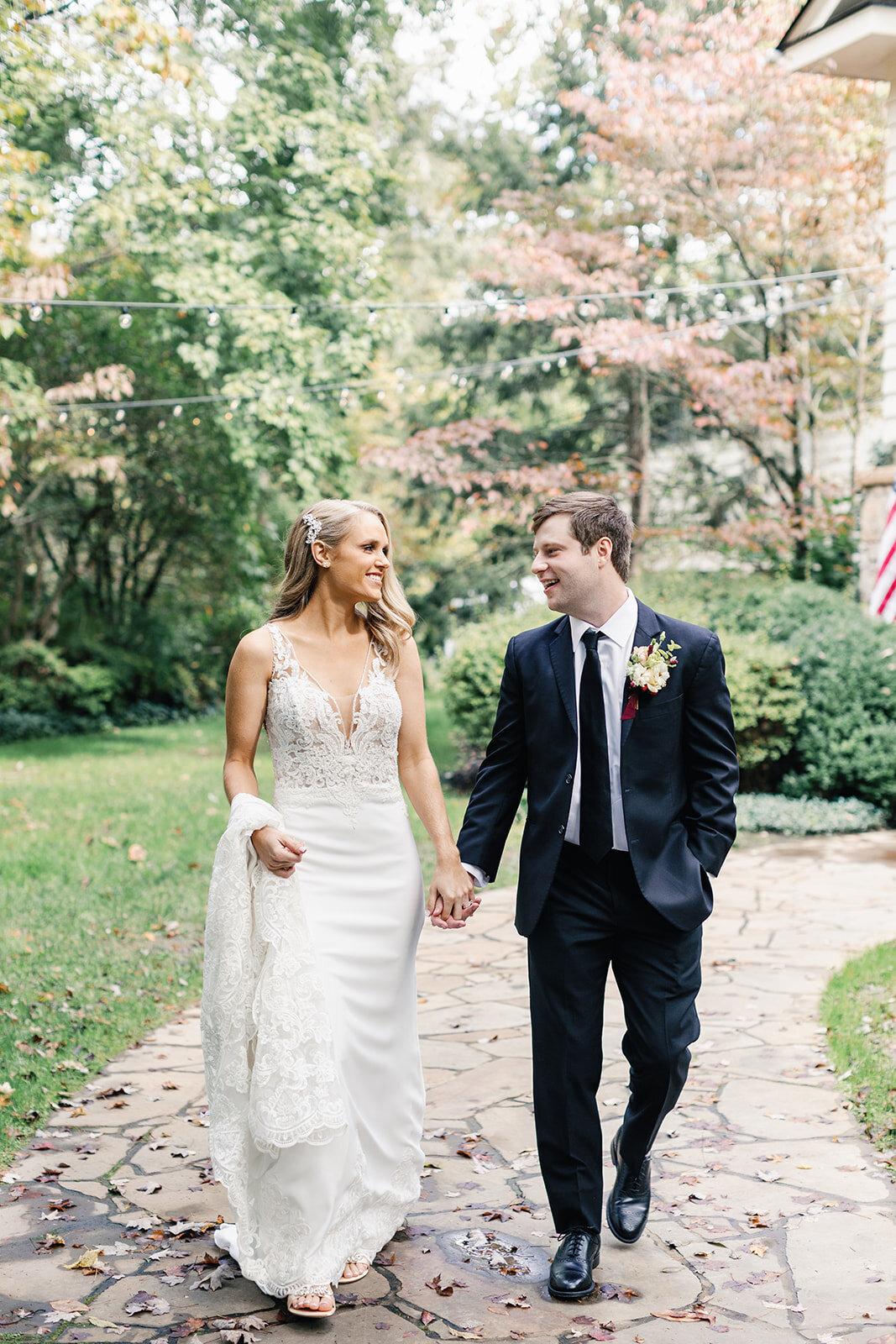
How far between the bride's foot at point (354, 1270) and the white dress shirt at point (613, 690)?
132 cm

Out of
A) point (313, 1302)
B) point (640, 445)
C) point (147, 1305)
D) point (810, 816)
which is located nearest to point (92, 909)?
point (147, 1305)

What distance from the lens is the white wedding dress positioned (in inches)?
126

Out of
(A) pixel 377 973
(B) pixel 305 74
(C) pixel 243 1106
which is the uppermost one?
(B) pixel 305 74

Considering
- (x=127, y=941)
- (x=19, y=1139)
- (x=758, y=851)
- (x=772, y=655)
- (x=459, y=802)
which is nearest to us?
(x=19, y=1139)

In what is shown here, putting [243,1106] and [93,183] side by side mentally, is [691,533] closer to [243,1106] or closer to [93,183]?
[93,183]

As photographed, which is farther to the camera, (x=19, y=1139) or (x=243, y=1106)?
(x=19, y=1139)

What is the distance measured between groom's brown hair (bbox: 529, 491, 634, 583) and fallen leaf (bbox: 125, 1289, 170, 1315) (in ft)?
7.51

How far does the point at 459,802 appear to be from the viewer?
1184 centimetres

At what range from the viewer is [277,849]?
3258 millimetres

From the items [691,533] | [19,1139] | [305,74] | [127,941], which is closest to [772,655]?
[691,533]

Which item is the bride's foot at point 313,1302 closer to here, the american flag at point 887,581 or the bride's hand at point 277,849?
the bride's hand at point 277,849

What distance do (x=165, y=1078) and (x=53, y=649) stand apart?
14874 mm

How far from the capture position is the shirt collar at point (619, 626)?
3389 millimetres

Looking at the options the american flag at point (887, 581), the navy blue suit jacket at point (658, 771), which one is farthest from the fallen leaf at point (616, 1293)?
the american flag at point (887, 581)
